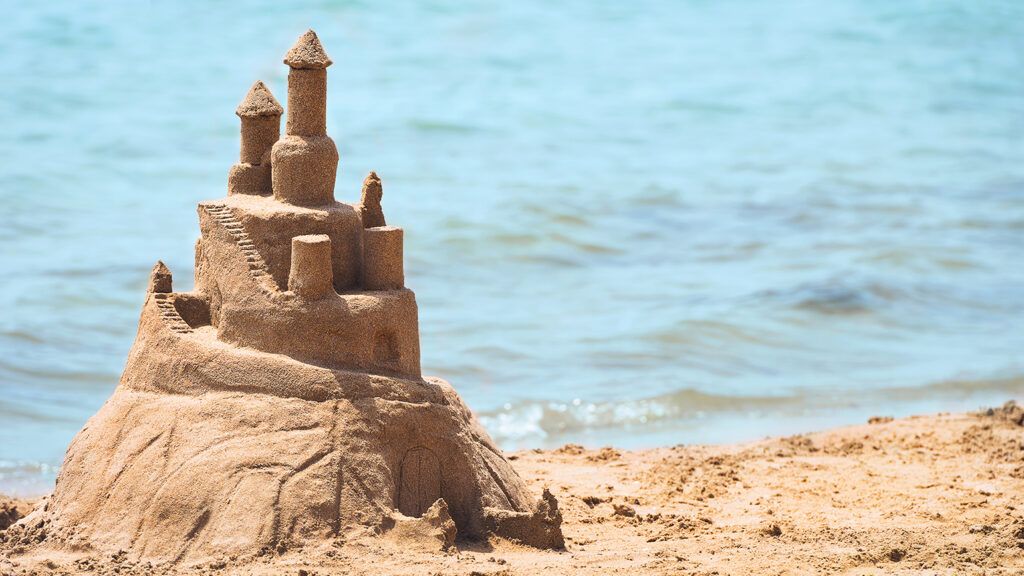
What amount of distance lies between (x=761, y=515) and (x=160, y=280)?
3520 millimetres

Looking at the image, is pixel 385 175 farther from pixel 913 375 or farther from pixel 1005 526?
pixel 1005 526

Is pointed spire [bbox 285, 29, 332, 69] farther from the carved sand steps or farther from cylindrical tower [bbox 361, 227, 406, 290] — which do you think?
the carved sand steps

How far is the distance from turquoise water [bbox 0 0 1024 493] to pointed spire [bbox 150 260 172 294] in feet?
10.2

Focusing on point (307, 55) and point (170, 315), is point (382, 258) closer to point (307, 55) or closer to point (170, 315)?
point (307, 55)

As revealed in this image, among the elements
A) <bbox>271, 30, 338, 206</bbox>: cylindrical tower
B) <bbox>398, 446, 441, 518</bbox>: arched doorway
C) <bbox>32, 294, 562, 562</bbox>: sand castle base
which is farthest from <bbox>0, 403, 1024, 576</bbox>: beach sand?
<bbox>271, 30, 338, 206</bbox>: cylindrical tower

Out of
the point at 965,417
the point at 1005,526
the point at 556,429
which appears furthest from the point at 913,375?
the point at 1005,526

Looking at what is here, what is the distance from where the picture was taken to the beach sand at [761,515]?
650cm

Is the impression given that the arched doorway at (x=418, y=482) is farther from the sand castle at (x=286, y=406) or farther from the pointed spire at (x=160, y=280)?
the pointed spire at (x=160, y=280)

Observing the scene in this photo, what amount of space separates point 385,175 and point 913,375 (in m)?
9.83

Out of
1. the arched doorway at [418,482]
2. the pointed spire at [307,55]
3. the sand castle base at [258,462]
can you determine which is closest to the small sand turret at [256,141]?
the pointed spire at [307,55]

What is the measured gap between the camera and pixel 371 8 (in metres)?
29.6

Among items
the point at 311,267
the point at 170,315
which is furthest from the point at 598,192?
the point at 311,267

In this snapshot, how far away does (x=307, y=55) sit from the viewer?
268 inches

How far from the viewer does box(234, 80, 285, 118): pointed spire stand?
7.11 metres
